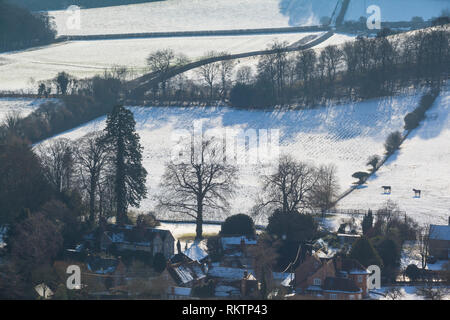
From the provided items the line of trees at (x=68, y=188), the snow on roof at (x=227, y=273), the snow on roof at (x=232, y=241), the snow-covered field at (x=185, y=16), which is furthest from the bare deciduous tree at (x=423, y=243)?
the snow-covered field at (x=185, y=16)

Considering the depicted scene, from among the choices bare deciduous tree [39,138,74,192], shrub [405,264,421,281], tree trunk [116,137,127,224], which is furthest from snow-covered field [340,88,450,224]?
bare deciduous tree [39,138,74,192]

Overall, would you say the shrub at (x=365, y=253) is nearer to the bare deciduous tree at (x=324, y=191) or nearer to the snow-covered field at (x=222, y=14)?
the bare deciduous tree at (x=324, y=191)

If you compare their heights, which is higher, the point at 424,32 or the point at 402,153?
the point at 424,32

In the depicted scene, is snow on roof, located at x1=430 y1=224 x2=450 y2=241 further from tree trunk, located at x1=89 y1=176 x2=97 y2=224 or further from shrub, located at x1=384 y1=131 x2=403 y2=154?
shrub, located at x1=384 y1=131 x2=403 y2=154

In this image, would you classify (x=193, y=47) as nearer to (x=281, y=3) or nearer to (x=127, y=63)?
(x=127, y=63)

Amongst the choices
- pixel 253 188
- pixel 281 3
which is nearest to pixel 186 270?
pixel 253 188

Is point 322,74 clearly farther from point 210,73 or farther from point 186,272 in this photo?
point 186,272

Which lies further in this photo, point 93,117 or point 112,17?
point 112,17

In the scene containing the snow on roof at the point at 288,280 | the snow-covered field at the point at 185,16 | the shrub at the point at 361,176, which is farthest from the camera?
the snow-covered field at the point at 185,16
